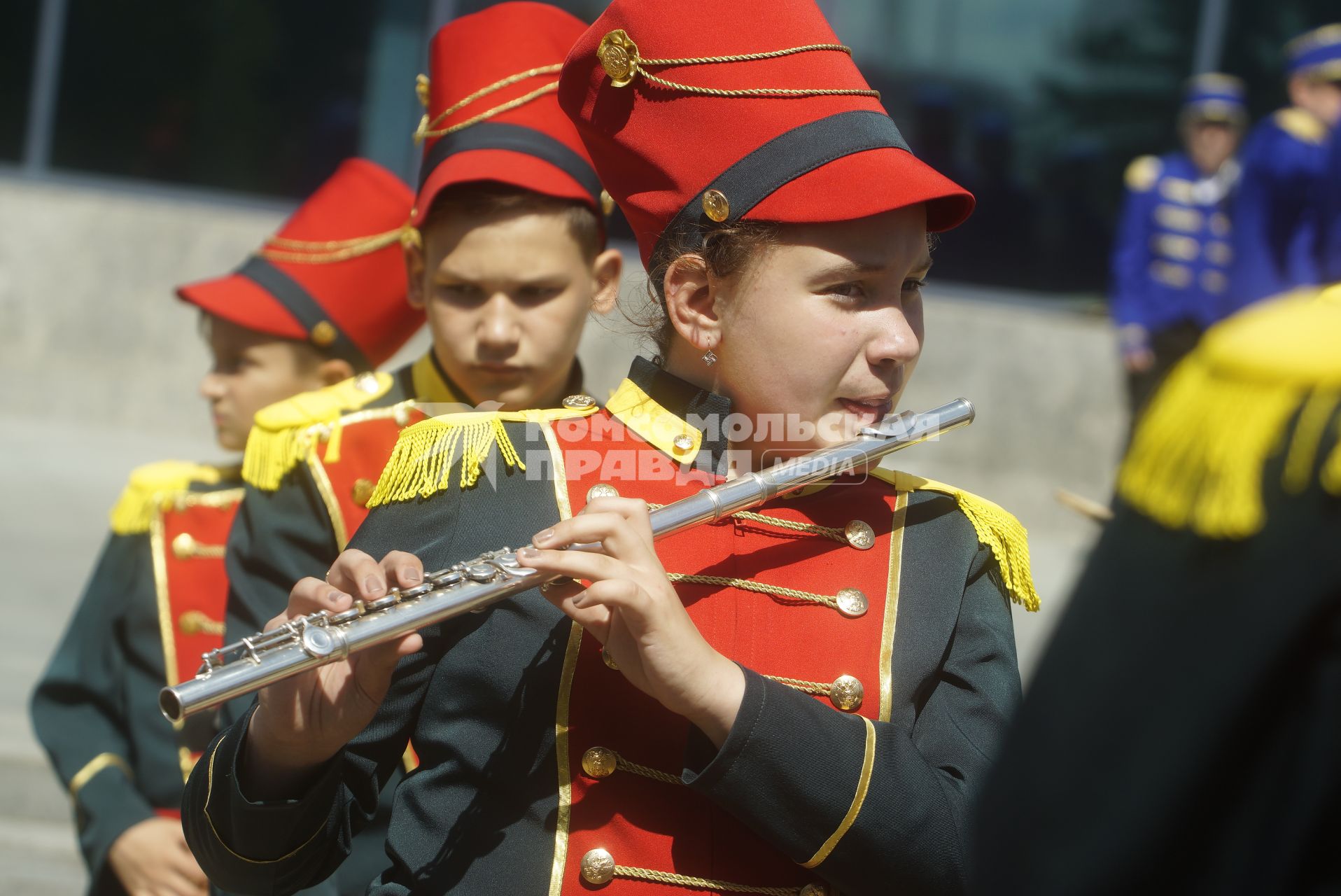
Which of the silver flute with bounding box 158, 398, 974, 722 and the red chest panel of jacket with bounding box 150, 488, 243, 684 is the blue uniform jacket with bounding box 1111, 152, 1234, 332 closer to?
the red chest panel of jacket with bounding box 150, 488, 243, 684

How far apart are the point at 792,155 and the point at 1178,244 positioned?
632 centimetres

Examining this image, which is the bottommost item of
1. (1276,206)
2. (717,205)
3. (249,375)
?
(249,375)

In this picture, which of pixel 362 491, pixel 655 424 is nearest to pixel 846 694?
pixel 655 424

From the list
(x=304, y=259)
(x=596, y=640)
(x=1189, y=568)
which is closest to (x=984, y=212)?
(x=304, y=259)

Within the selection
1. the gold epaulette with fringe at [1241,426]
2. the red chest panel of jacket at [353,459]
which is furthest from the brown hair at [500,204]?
the gold epaulette with fringe at [1241,426]

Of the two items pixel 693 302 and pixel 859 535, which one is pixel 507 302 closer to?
pixel 693 302

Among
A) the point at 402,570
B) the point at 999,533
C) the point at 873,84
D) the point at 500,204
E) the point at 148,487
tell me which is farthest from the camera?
the point at 873,84

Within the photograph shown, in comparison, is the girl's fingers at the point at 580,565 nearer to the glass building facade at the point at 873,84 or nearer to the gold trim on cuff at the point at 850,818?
the gold trim on cuff at the point at 850,818

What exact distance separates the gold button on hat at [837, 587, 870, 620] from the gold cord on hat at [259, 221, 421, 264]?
1683 mm

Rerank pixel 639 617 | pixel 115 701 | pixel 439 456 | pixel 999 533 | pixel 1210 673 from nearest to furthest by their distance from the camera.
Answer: pixel 1210 673, pixel 639 617, pixel 439 456, pixel 999 533, pixel 115 701

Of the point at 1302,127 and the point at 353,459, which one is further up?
the point at 1302,127

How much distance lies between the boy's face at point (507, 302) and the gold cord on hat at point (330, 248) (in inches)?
19.3

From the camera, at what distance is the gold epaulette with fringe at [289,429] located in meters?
2.67

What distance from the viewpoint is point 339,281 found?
3.27 meters
